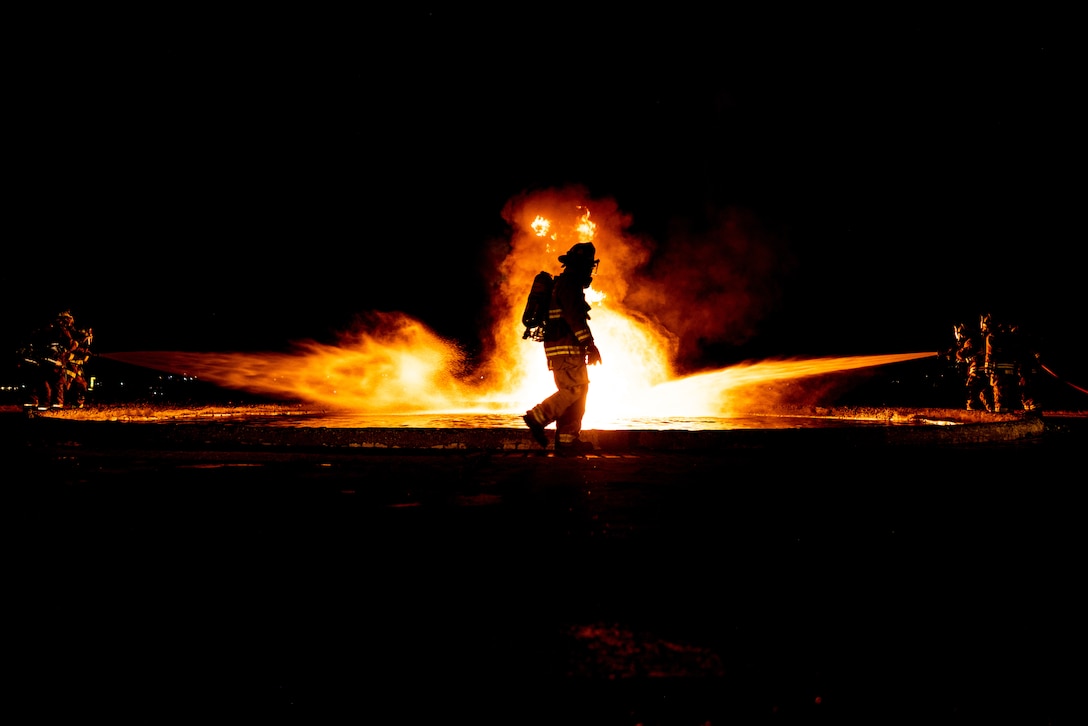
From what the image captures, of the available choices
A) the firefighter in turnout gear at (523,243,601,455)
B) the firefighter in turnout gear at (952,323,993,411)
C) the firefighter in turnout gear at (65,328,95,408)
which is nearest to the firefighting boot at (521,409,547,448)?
the firefighter in turnout gear at (523,243,601,455)

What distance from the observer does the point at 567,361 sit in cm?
625

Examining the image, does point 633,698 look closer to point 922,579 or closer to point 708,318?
point 922,579

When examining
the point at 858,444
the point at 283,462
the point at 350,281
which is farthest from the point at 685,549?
the point at 350,281

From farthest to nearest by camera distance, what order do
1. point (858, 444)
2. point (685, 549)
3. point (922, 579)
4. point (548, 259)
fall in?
point (548, 259) < point (858, 444) < point (685, 549) < point (922, 579)

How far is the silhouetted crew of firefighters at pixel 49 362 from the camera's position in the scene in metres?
10.7

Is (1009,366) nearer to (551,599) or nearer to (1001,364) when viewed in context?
(1001,364)

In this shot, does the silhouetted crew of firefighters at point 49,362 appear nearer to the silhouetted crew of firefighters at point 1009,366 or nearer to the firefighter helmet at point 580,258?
the firefighter helmet at point 580,258

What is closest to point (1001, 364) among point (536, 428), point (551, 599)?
point (536, 428)

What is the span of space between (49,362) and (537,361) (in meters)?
7.34

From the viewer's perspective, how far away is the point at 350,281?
17.2m

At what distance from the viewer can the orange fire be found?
12648mm

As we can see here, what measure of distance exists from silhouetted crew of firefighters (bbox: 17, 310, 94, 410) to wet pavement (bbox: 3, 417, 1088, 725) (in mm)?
7424

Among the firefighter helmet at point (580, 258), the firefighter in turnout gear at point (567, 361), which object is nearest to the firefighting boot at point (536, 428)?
the firefighter in turnout gear at point (567, 361)

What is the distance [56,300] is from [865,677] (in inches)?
830
